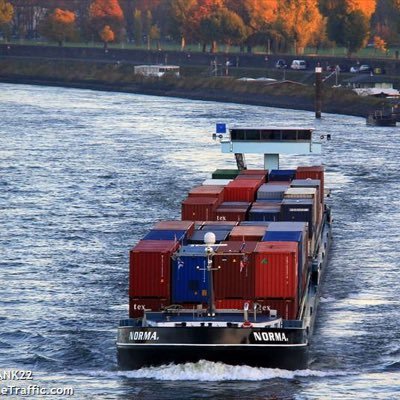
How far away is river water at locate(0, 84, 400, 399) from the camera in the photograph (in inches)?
2281

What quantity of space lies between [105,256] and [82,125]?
281 ft

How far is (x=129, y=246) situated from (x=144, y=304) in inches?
1123

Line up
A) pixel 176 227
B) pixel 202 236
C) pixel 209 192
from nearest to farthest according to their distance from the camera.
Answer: pixel 202 236
pixel 176 227
pixel 209 192

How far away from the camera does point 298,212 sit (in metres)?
72.0

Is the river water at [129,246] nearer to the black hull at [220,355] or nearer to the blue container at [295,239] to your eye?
the black hull at [220,355]

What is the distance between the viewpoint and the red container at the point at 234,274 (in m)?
58.4

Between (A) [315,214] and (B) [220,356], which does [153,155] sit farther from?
(B) [220,356]

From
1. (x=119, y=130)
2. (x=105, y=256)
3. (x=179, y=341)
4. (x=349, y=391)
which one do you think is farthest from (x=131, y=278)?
(x=119, y=130)

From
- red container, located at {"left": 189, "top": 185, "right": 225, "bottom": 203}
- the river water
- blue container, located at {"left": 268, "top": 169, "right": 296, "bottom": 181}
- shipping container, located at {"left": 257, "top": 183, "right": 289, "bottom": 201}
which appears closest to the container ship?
the river water

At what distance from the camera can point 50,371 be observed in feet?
198

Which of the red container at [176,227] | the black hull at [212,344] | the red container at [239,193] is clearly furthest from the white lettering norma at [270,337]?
the red container at [239,193]

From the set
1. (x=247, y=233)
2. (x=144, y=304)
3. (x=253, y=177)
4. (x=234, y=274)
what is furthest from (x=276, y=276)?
(x=253, y=177)

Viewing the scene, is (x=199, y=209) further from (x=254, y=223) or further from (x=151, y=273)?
(x=151, y=273)

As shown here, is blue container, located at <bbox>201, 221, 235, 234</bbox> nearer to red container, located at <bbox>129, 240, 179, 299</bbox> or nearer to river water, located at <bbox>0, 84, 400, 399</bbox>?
river water, located at <bbox>0, 84, 400, 399</bbox>
